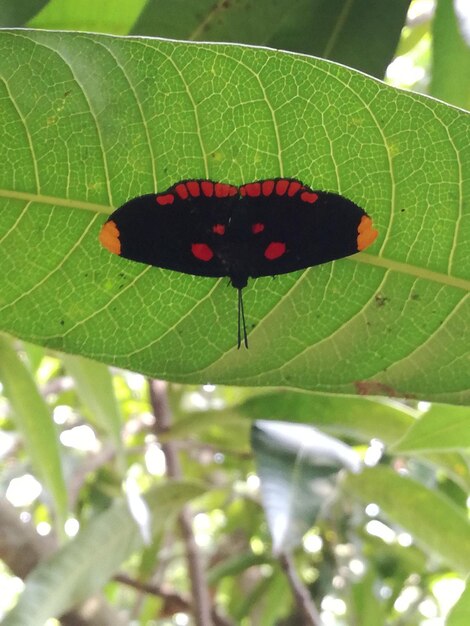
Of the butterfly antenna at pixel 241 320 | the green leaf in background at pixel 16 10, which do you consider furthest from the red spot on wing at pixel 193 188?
the green leaf in background at pixel 16 10

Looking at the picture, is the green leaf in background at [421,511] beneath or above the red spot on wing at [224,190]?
beneath

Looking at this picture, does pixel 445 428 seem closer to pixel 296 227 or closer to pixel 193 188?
pixel 296 227

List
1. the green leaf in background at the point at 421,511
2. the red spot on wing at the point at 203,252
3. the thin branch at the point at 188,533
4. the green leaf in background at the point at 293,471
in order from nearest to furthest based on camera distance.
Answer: the red spot on wing at the point at 203,252 < the green leaf in background at the point at 293,471 < the green leaf in background at the point at 421,511 < the thin branch at the point at 188,533

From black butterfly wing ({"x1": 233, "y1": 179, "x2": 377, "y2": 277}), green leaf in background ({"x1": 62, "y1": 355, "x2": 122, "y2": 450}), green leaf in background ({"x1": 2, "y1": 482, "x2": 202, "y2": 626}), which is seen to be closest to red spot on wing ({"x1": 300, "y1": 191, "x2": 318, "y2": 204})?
black butterfly wing ({"x1": 233, "y1": 179, "x2": 377, "y2": 277})

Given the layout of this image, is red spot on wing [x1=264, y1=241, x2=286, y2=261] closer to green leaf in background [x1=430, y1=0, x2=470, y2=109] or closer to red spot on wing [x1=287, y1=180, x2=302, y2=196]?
red spot on wing [x1=287, y1=180, x2=302, y2=196]

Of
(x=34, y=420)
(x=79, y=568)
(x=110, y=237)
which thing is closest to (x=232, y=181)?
(x=110, y=237)

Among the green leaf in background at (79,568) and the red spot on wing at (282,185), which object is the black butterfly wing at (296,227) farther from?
the green leaf in background at (79,568)
